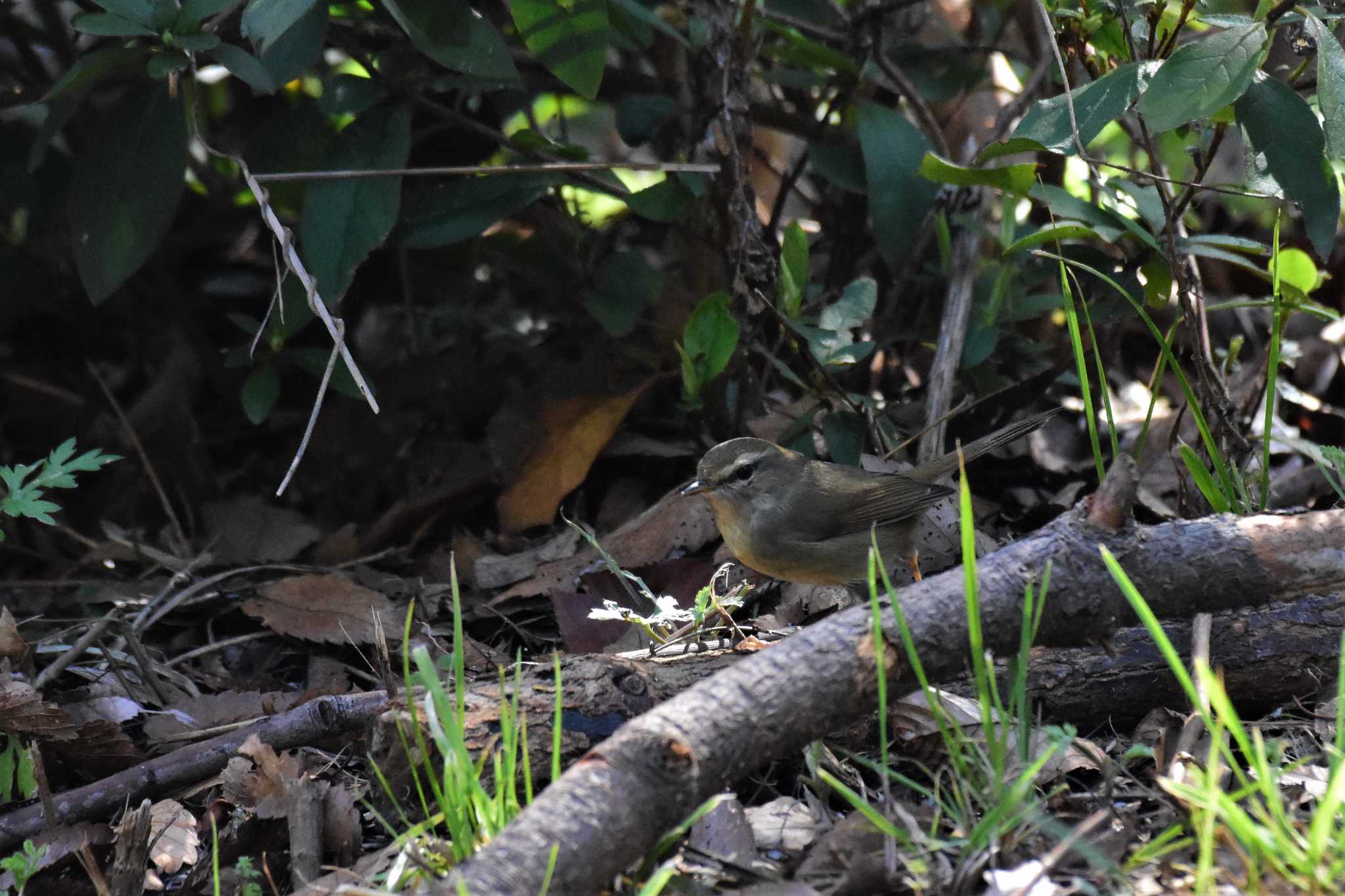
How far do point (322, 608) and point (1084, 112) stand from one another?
3.04m

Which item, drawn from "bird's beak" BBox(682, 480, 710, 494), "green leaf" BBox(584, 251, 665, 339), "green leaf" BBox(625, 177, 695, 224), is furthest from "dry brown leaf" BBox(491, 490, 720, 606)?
"green leaf" BBox(625, 177, 695, 224)

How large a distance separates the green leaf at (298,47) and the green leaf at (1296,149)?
291cm

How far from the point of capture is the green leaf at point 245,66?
3.73m

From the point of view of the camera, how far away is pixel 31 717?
329 centimetres

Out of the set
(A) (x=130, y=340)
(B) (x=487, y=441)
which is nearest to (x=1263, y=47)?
(B) (x=487, y=441)

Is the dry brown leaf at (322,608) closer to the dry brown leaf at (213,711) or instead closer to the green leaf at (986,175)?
the dry brown leaf at (213,711)

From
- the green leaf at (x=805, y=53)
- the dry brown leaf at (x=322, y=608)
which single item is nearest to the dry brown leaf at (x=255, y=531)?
the dry brown leaf at (x=322, y=608)

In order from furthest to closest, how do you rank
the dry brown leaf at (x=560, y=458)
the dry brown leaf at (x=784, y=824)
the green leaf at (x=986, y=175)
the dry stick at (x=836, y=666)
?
the dry brown leaf at (x=560, y=458) → the green leaf at (x=986, y=175) → the dry brown leaf at (x=784, y=824) → the dry stick at (x=836, y=666)

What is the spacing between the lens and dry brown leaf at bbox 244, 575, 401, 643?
4332 mm

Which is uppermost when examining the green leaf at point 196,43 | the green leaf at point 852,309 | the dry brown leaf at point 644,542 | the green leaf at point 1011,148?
the green leaf at point 196,43

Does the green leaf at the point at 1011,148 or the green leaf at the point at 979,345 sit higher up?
the green leaf at the point at 1011,148

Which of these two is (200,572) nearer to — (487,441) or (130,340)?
(487,441)

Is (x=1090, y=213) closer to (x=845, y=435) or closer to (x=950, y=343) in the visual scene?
(x=950, y=343)

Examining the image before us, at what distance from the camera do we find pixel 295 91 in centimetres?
558
